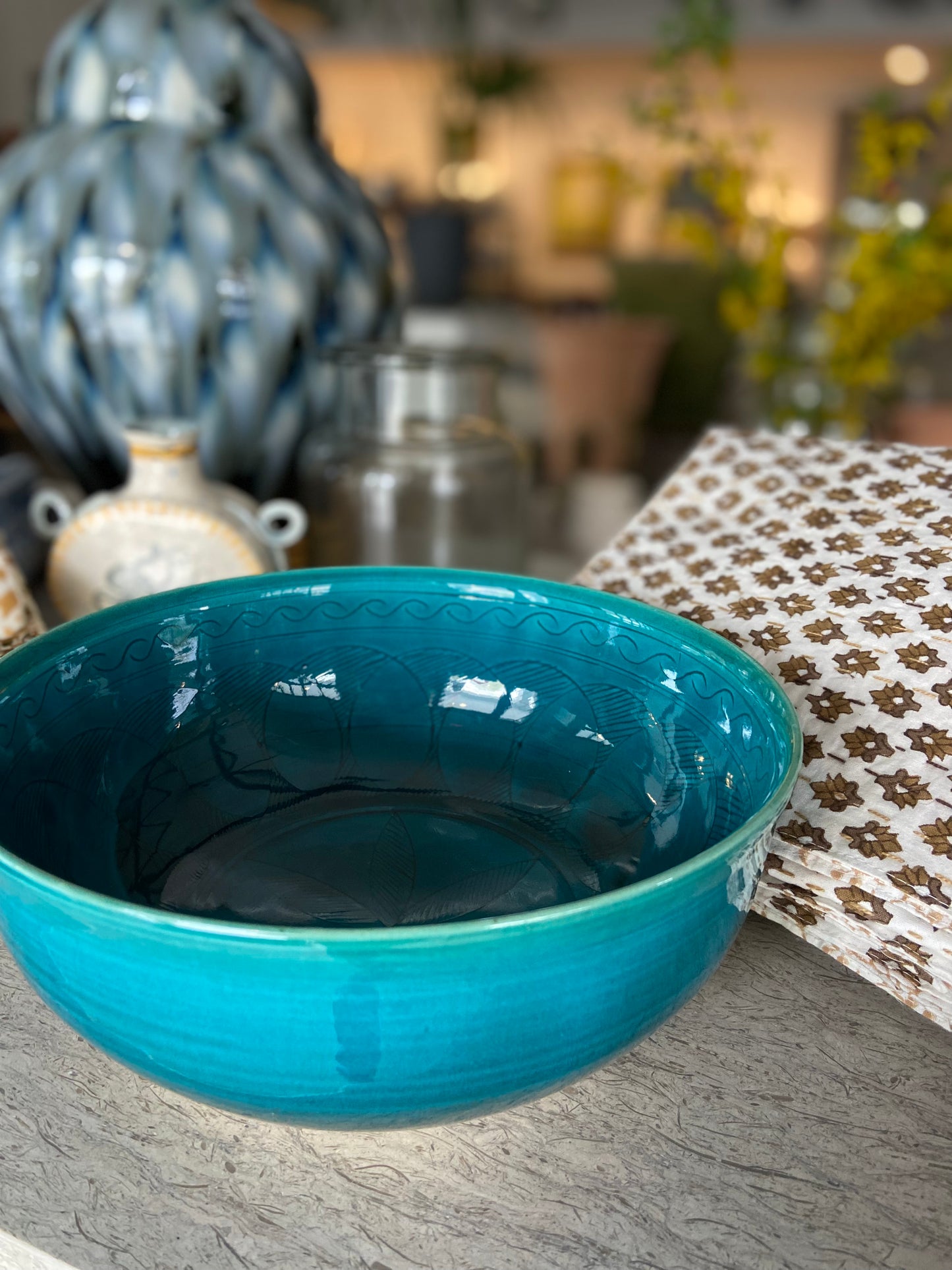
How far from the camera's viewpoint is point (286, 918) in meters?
0.40

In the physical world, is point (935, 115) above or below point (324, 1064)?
above

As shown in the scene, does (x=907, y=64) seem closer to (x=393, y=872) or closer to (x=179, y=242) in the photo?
(x=179, y=242)

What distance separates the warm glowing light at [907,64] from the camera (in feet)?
17.0

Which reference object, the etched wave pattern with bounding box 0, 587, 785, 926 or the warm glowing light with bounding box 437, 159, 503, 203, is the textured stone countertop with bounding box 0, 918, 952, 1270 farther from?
the warm glowing light with bounding box 437, 159, 503, 203

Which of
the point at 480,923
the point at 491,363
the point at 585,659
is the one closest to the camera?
the point at 480,923

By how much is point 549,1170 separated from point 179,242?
0.55 metres

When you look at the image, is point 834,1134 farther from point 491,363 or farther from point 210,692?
point 491,363

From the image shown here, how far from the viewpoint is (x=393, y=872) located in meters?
0.43

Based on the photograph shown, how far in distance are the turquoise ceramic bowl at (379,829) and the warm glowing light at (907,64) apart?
18.8 ft

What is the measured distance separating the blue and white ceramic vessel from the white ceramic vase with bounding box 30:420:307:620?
0.28 feet

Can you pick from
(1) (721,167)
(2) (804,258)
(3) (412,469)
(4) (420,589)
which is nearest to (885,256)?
(1) (721,167)

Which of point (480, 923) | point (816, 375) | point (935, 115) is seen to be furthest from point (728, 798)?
point (816, 375)

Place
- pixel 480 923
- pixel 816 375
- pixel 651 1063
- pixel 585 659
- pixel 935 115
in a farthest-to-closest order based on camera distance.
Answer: pixel 816 375 → pixel 935 115 → pixel 585 659 → pixel 651 1063 → pixel 480 923

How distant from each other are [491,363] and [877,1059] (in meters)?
0.45
